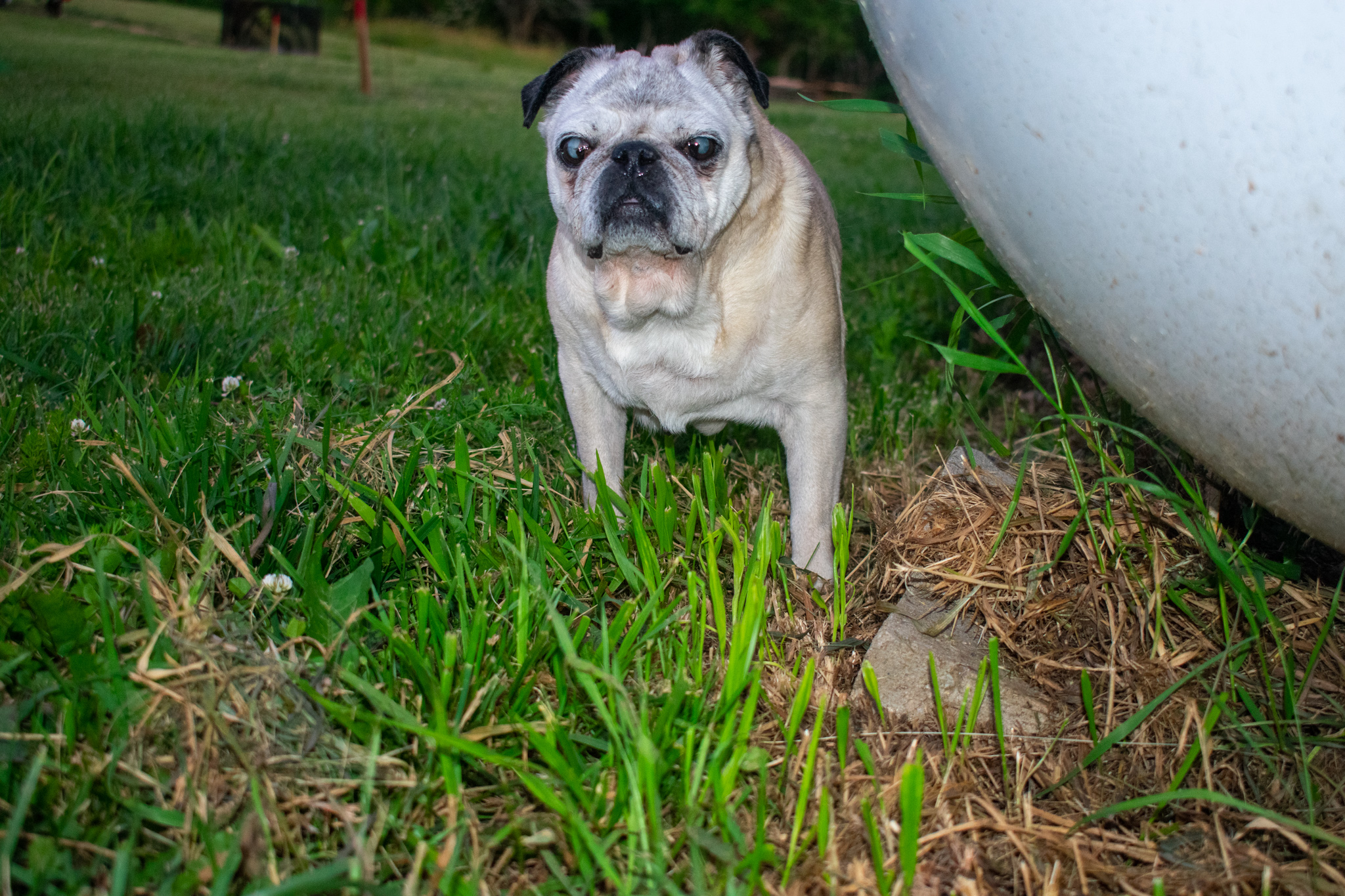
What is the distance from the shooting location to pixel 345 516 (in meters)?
2.16

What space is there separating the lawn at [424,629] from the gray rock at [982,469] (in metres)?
0.17

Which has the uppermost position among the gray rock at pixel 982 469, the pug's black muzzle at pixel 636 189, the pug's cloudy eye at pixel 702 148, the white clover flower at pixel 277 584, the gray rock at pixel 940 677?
the pug's cloudy eye at pixel 702 148

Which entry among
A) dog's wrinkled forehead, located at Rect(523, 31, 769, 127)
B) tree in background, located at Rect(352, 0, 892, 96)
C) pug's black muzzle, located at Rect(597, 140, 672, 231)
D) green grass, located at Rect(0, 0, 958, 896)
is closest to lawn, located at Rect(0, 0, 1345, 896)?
green grass, located at Rect(0, 0, 958, 896)

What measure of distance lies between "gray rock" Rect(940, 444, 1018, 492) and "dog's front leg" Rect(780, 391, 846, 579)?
30cm

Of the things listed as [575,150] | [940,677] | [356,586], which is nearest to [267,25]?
[575,150]

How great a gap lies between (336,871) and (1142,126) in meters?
1.64

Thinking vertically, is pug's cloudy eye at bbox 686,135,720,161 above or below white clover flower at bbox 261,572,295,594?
above

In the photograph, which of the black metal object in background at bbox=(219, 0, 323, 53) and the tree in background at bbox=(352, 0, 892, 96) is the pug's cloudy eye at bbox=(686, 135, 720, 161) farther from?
the tree in background at bbox=(352, 0, 892, 96)

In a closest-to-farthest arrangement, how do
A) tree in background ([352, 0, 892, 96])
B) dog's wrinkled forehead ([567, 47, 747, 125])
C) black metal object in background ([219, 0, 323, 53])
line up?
dog's wrinkled forehead ([567, 47, 747, 125]), black metal object in background ([219, 0, 323, 53]), tree in background ([352, 0, 892, 96])

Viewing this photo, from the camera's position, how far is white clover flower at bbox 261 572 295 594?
1.77 metres

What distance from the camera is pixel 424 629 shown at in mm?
1735

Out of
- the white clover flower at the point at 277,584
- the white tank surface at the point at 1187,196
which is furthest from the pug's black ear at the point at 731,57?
the white clover flower at the point at 277,584

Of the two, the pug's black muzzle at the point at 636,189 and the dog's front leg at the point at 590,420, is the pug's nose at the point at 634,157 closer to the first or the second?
the pug's black muzzle at the point at 636,189

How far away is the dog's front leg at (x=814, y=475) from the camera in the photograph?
2.51m
